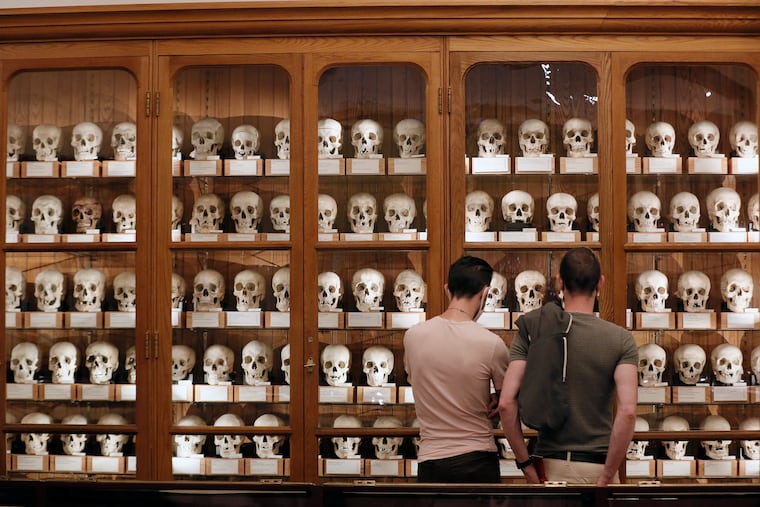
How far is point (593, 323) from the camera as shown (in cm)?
264

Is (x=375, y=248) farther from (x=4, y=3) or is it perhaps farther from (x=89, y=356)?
(x=4, y=3)

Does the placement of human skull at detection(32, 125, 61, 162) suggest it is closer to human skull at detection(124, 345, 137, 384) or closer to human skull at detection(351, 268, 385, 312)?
human skull at detection(124, 345, 137, 384)

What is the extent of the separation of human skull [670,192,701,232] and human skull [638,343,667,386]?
58cm

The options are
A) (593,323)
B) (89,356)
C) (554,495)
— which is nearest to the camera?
(554,495)

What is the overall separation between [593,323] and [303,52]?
1.97 m

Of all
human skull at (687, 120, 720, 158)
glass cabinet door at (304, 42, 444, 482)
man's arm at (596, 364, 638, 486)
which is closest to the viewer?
man's arm at (596, 364, 638, 486)

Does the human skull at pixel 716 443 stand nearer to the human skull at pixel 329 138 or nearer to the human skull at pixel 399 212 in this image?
the human skull at pixel 399 212

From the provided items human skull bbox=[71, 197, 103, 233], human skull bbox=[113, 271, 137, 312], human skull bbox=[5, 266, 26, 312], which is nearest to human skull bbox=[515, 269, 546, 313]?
human skull bbox=[113, 271, 137, 312]

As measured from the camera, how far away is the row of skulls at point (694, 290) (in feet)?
12.9

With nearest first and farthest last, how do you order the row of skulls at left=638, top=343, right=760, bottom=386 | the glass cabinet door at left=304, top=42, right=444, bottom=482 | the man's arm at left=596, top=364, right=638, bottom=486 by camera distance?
the man's arm at left=596, top=364, right=638, bottom=486, the glass cabinet door at left=304, top=42, right=444, bottom=482, the row of skulls at left=638, top=343, right=760, bottom=386

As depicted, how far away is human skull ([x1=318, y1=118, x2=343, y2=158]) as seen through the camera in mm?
3951

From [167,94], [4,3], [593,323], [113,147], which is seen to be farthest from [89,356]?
Result: [593,323]

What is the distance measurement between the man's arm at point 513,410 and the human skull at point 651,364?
1407 mm

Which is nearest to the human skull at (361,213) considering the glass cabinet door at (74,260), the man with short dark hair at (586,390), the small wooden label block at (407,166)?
the small wooden label block at (407,166)
